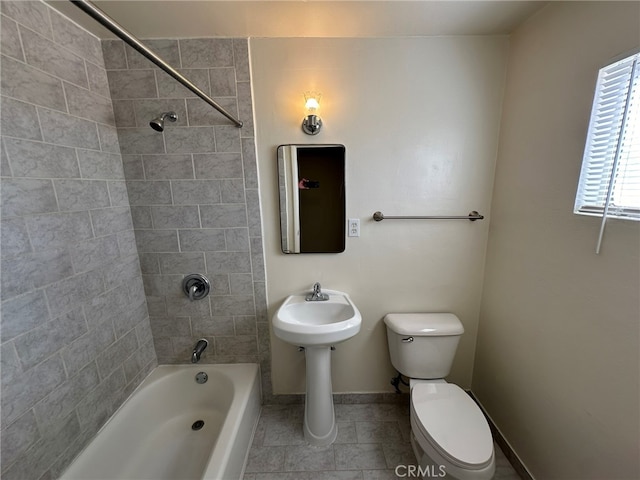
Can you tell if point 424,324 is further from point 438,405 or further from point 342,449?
point 342,449

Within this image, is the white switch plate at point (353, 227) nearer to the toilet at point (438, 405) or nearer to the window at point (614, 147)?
the toilet at point (438, 405)

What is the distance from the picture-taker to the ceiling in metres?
1.07

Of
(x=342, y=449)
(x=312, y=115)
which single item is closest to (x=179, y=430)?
(x=342, y=449)

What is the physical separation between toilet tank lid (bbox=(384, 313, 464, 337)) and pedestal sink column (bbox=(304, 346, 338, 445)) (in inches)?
17.3

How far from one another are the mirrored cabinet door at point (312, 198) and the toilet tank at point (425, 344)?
63 cm

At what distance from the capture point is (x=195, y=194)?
55.2 inches

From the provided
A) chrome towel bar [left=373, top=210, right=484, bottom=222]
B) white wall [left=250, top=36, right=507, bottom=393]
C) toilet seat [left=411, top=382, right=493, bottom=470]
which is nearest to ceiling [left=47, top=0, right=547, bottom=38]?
white wall [left=250, top=36, right=507, bottom=393]

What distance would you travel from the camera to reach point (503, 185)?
1.35 metres

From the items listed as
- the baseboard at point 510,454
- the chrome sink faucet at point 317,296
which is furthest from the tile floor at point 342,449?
the chrome sink faucet at point 317,296

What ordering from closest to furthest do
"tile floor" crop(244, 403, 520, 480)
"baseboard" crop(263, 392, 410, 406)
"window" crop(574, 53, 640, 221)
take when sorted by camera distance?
"window" crop(574, 53, 640, 221)
"tile floor" crop(244, 403, 520, 480)
"baseboard" crop(263, 392, 410, 406)

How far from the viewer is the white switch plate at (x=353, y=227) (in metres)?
1.46

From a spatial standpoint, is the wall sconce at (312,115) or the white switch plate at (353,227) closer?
the wall sconce at (312,115)

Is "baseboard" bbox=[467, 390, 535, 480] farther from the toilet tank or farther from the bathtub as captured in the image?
the bathtub

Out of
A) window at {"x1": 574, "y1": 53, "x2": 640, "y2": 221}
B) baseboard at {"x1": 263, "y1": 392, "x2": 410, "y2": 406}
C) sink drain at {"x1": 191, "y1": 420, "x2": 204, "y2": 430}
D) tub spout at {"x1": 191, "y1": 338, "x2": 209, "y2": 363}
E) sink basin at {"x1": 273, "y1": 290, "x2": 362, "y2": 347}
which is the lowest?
baseboard at {"x1": 263, "y1": 392, "x2": 410, "y2": 406}
